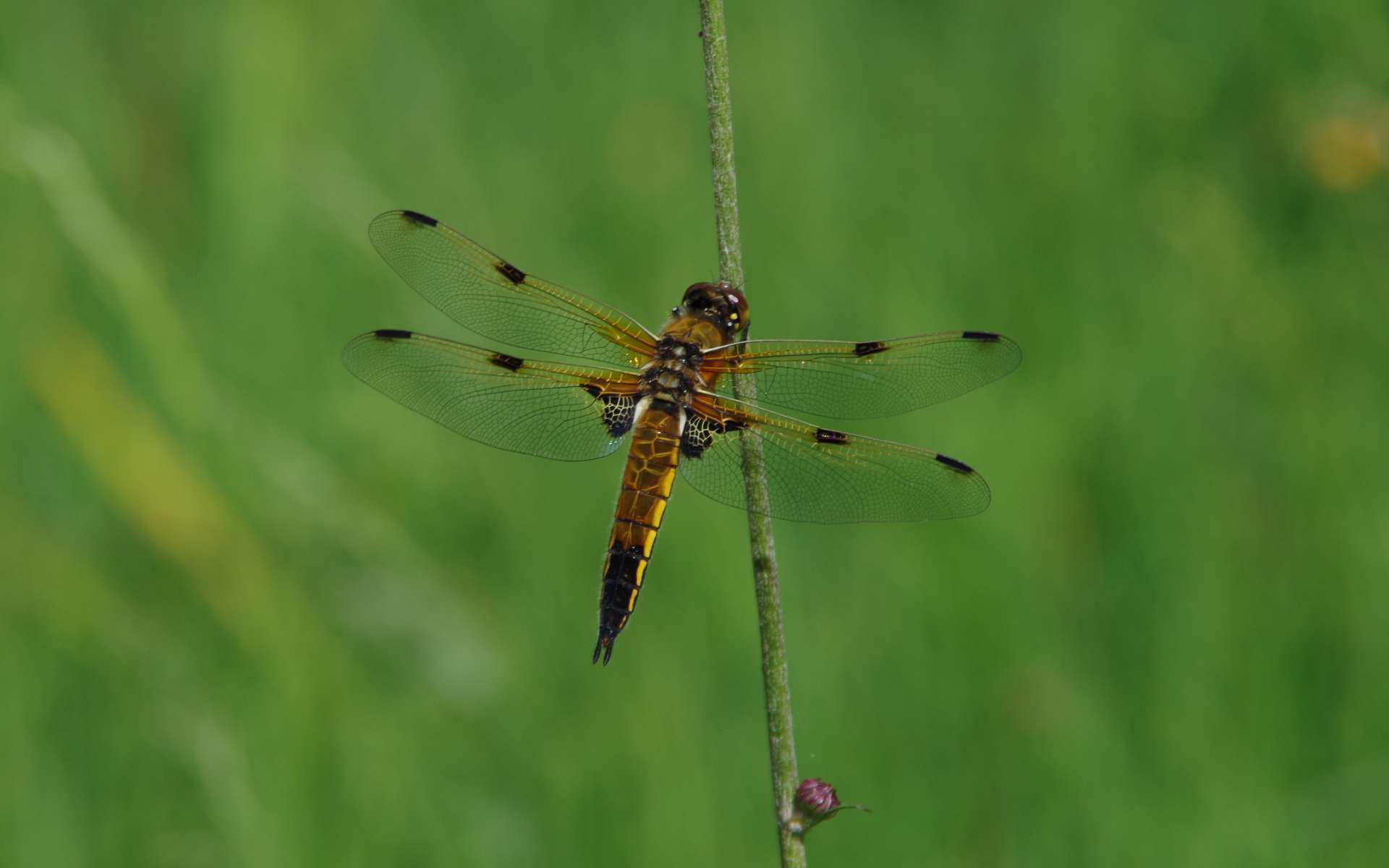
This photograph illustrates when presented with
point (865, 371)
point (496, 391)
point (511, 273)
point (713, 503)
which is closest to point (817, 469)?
point (865, 371)

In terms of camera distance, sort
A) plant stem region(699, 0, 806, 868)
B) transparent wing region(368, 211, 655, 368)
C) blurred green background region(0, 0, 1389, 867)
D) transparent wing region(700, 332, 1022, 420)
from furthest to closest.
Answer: blurred green background region(0, 0, 1389, 867) → transparent wing region(368, 211, 655, 368) → transparent wing region(700, 332, 1022, 420) → plant stem region(699, 0, 806, 868)

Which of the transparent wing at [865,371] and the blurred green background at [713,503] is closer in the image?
the transparent wing at [865,371]

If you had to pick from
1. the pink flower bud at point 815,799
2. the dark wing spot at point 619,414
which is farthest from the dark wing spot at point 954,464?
the pink flower bud at point 815,799

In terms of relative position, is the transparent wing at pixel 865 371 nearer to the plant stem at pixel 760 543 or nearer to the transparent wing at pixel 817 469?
the transparent wing at pixel 817 469

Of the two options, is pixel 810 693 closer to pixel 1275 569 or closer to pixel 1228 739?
pixel 1228 739

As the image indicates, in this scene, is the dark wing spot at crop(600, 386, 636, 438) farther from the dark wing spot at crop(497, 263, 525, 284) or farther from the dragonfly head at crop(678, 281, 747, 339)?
the dark wing spot at crop(497, 263, 525, 284)

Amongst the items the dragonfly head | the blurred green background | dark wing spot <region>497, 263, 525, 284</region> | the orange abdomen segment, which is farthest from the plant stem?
the blurred green background

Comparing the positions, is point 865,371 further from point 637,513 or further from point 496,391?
point 496,391
